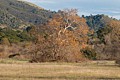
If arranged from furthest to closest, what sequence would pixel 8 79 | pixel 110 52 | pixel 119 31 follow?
pixel 119 31 → pixel 110 52 → pixel 8 79

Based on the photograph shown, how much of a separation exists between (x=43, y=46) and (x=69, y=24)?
5616mm

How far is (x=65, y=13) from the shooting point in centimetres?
5756

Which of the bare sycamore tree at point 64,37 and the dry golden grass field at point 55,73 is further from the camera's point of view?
the bare sycamore tree at point 64,37

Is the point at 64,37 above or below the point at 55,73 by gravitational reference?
above

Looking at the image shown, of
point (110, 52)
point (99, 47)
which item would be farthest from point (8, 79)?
point (99, 47)

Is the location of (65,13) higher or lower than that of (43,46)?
higher

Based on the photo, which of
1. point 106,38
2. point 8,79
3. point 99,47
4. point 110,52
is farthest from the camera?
point 106,38

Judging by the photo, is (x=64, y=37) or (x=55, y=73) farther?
(x=64, y=37)

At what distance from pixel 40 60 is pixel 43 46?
82.3 inches

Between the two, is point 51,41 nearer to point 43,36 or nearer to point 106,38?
point 43,36

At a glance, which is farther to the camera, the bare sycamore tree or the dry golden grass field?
the bare sycamore tree

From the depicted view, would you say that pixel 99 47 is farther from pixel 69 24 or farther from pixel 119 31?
pixel 69 24

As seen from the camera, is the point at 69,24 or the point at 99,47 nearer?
the point at 69,24

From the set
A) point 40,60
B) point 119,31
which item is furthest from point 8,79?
point 119,31
